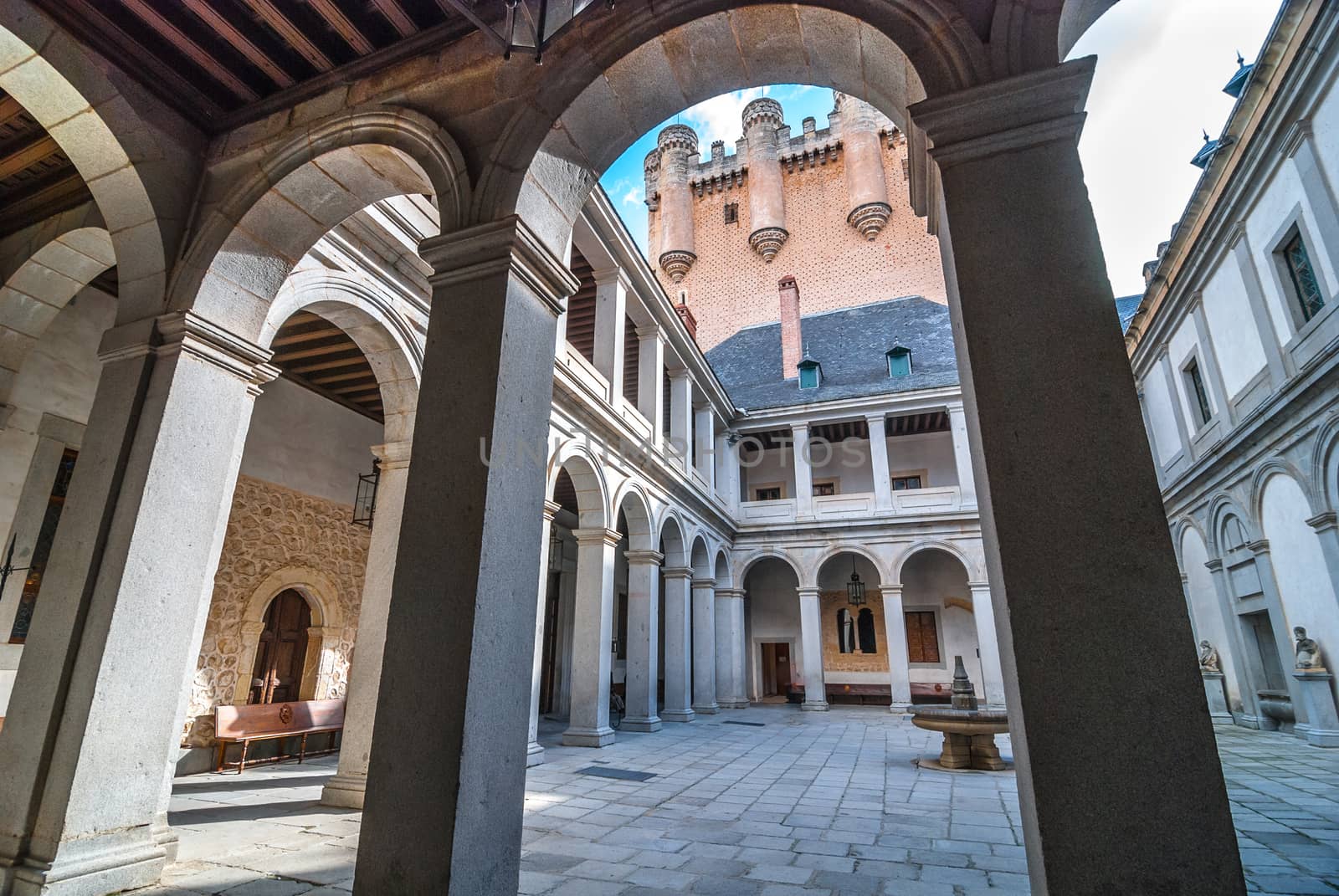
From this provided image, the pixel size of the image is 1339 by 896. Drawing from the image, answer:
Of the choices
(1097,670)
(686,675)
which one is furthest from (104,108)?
(686,675)

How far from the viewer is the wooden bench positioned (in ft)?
23.5

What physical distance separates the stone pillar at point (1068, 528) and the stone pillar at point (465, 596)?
154 cm

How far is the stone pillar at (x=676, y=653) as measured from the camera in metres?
12.8

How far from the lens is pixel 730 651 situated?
15.8m

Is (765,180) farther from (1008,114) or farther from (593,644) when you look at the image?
(1008,114)

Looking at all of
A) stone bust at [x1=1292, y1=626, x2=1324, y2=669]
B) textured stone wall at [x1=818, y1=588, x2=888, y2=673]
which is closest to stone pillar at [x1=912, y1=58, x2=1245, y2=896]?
stone bust at [x1=1292, y1=626, x2=1324, y2=669]

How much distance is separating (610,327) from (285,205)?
6813 mm

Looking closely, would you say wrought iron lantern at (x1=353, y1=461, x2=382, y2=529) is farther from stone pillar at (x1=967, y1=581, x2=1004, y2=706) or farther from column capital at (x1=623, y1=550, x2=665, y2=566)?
stone pillar at (x1=967, y1=581, x2=1004, y2=706)

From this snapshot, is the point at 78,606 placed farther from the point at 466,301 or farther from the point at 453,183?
the point at 453,183

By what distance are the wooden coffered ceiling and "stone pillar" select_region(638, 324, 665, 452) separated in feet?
14.6

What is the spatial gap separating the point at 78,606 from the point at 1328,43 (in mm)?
12686

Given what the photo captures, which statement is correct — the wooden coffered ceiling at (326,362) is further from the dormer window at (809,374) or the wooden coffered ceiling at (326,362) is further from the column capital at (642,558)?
the dormer window at (809,374)

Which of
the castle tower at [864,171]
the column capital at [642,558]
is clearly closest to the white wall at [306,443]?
the column capital at [642,558]

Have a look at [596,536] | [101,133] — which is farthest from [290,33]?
[596,536]
